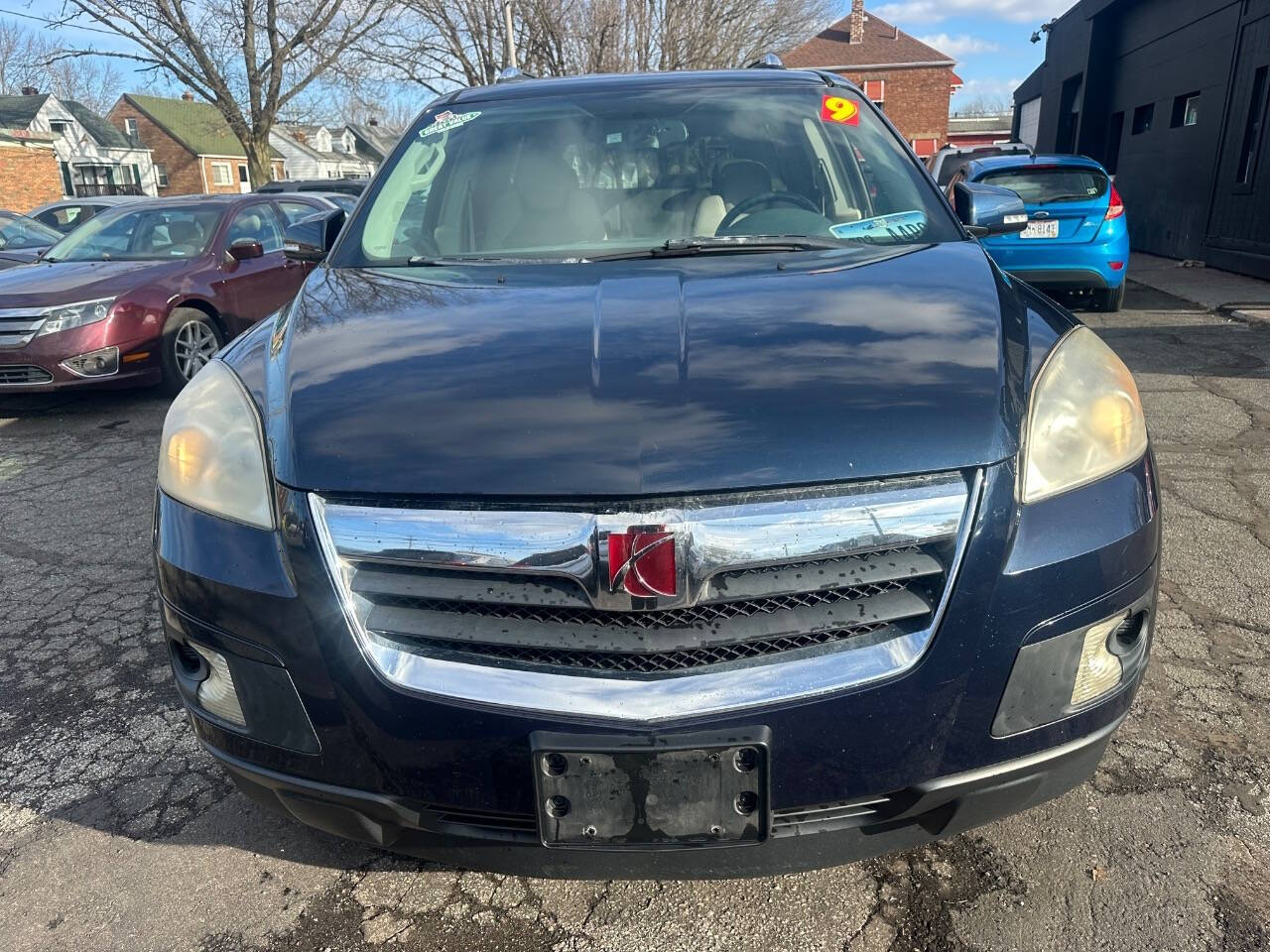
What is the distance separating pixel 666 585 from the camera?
1.41 meters

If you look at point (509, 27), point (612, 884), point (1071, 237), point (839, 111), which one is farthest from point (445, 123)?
point (509, 27)

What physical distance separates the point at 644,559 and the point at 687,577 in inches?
2.9

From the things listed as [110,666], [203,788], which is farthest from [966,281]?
[110,666]

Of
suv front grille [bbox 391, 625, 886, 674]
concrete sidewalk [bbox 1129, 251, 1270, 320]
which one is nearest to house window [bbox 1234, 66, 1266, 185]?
concrete sidewalk [bbox 1129, 251, 1270, 320]

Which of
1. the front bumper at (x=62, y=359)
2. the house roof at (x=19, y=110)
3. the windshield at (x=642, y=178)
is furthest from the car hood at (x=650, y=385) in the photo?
the house roof at (x=19, y=110)

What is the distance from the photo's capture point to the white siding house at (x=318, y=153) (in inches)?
2351

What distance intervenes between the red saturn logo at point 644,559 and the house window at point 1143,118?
1733 cm

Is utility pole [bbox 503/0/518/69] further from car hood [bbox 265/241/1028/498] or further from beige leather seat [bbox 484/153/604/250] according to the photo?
car hood [bbox 265/241/1028/498]

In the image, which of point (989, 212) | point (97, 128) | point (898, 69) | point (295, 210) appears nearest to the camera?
point (989, 212)

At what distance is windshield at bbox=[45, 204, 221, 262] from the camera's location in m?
7.22

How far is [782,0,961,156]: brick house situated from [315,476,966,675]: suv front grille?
5512cm

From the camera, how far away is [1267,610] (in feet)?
9.71

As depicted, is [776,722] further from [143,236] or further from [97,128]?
[97,128]

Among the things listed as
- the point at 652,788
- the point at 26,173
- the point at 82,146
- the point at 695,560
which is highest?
the point at 82,146
